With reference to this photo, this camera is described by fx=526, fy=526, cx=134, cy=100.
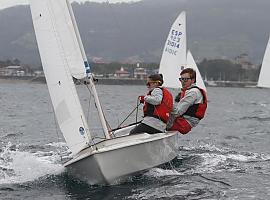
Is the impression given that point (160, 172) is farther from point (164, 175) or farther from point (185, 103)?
point (185, 103)

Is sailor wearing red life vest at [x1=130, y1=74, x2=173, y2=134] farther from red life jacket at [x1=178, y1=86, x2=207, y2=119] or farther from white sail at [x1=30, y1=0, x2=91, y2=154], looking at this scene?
white sail at [x1=30, y1=0, x2=91, y2=154]

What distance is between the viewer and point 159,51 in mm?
149750

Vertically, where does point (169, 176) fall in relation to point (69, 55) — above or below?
below

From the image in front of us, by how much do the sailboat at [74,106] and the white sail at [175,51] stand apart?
48.0ft

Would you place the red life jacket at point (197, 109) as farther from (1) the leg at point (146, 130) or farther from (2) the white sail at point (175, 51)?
(2) the white sail at point (175, 51)

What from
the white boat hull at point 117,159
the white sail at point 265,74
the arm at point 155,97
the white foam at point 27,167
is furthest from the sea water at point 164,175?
the white sail at point 265,74

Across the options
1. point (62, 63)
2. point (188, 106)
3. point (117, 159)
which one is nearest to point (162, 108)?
point (188, 106)

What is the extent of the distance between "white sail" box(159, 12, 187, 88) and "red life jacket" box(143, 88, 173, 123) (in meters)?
14.5

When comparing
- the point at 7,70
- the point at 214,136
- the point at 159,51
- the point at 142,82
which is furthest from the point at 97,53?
the point at 214,136

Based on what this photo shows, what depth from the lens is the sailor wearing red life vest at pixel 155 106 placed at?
7.41 m

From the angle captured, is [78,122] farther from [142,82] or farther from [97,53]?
[97,53]

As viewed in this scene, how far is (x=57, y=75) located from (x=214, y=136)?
729 centimetres

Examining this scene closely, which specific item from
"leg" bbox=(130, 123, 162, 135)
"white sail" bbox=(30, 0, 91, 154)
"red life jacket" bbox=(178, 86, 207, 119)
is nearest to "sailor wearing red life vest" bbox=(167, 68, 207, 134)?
"red life jacket" bbox=(178, 86, 207, 119)

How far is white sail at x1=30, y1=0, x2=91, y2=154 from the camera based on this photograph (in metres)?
7.10
